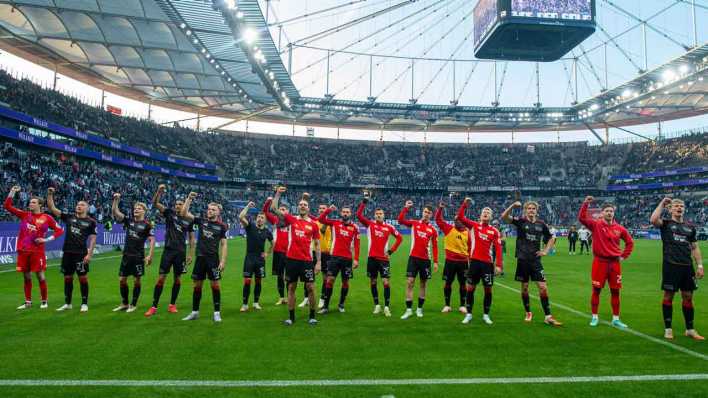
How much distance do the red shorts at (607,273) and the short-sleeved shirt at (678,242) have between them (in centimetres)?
84

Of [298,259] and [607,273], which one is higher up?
Answer: [298,259]

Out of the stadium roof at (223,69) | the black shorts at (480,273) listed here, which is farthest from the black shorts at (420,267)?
the stadium roof at (223,69)

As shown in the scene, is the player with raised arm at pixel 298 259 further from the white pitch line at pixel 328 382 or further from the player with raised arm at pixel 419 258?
the white pitch line at pixel 328 382

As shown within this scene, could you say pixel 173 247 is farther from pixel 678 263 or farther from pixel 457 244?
pixel 678 263

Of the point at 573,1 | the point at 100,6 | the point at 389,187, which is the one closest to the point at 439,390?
the point at 573,1

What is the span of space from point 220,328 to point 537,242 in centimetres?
641

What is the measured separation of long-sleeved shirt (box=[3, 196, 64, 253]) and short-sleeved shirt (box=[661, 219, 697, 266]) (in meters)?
12.1

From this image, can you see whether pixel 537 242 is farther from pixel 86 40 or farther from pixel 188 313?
pixel 86 40

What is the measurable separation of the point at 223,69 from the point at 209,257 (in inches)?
1335

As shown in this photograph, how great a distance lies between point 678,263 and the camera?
26.0 feet

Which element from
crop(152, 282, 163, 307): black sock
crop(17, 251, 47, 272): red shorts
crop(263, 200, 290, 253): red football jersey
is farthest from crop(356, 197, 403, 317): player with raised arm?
crop(17, 251, 47, 272): red shorts

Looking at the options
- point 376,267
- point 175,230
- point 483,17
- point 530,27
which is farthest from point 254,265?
point 483,17

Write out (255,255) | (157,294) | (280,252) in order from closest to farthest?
(157,294) → (255,255) → (280,252)

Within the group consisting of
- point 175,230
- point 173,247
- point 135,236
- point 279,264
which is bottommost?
point 279,264
